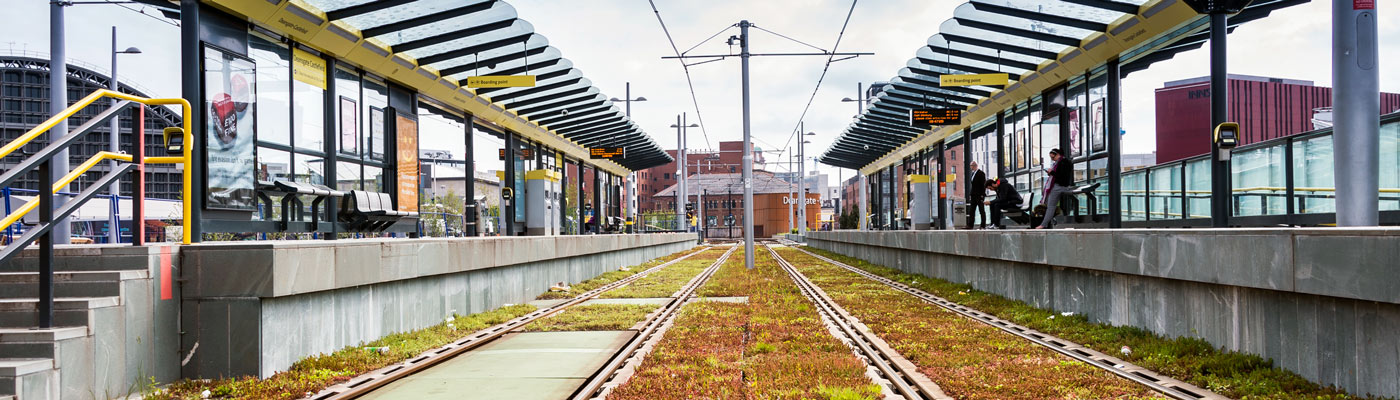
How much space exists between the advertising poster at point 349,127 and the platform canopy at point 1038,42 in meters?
10.4

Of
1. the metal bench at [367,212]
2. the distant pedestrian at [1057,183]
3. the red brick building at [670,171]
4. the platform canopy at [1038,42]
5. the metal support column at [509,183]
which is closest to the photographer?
the platform canopy at [1038,42]

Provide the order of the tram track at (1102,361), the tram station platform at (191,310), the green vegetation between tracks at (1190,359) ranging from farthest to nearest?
the tram track at (1102,361) < the green vegetation between tracks at (1190,359) < the tram station platform at (191,310)

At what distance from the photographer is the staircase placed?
5.21 metres

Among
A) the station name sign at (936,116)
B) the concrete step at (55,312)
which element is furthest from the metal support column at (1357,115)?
the station name sign at (936,116)

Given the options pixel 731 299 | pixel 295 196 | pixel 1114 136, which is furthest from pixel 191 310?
pixel 1114 136

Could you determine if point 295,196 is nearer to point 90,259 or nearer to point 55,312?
point 90,259

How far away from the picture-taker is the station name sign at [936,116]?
24562mm

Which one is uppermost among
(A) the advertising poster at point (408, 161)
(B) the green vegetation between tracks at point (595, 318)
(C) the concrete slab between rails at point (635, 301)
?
(A) the advertising poster at point (408, 161)

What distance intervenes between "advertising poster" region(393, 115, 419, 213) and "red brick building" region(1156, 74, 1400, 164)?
44680 mm

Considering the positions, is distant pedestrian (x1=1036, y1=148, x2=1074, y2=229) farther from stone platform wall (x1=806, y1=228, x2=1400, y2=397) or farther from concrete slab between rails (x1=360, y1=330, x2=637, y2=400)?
concrete slab between rails (x1=360, y1=330, x2=637, y2=400)

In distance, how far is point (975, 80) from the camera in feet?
66.8

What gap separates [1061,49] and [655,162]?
32.3 metres

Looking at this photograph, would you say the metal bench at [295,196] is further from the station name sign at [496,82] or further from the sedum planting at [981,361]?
the sedum planting at [981,361]

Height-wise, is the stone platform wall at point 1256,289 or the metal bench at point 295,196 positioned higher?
the metal bench at point 295,196
